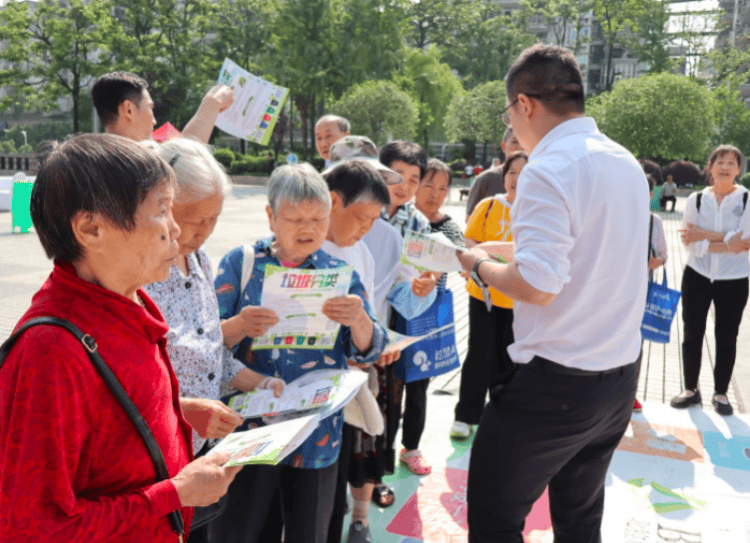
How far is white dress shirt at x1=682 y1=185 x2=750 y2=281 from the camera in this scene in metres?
4.56

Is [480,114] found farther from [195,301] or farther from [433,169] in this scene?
[195,301]

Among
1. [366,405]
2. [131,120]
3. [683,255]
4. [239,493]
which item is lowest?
[683,255]

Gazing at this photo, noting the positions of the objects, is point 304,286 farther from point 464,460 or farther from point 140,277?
point 464,460

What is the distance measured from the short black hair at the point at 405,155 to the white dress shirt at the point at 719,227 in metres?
2.39

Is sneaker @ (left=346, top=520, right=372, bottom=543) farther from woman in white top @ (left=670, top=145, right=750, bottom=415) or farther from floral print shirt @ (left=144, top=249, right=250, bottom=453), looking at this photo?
woman in white top @ (left=670, top=145, right=750, bottom=415)

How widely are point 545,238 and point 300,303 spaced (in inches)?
29.5

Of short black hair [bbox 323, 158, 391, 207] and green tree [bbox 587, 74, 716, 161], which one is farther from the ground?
green tree [bbox 587, 74, 716, 161]

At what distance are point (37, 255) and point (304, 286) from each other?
1003cm

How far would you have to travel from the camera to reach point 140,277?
1152 millimetres

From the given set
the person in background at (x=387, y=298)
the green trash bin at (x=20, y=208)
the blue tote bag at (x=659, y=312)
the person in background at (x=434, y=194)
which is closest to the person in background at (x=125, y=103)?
the person in background at (x=387, y=298)

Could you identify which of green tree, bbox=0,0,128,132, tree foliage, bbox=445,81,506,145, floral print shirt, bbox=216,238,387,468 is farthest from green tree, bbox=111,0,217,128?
floral print shirt, bbox=216,238,387,468

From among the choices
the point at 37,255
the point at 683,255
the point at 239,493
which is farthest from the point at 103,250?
the point at 683,255

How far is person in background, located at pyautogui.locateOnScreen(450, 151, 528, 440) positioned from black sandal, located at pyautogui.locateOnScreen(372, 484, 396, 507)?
931mm

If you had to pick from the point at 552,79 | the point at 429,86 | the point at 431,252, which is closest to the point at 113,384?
the point at 431,252
